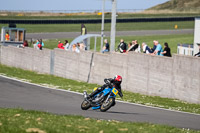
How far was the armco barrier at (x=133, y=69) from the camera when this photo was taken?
19.8m

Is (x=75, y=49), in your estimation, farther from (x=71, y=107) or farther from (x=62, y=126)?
(x=62, y=126)

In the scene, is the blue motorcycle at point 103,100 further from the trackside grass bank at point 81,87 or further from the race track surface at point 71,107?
the trackside grass bank at point 81,87

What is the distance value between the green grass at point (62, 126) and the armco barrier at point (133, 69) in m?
8.57

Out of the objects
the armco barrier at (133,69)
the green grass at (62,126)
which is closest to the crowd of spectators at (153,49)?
the armco barrier at (133,69)

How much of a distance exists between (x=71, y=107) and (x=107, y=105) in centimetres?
221

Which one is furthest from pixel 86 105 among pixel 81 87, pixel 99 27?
pixel 99 27

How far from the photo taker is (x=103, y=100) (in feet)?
49.6

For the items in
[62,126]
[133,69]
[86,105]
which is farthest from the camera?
[133,69]

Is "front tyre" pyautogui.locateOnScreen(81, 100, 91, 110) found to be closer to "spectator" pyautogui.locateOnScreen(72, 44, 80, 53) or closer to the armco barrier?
the armco barrier

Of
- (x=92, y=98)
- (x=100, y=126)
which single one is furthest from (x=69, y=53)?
(x=100, y=126)

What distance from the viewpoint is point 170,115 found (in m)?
15.6

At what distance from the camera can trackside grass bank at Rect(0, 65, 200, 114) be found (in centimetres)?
1831

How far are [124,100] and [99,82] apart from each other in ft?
19.3

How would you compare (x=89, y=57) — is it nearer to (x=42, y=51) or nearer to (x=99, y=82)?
(x=99, y=82)
